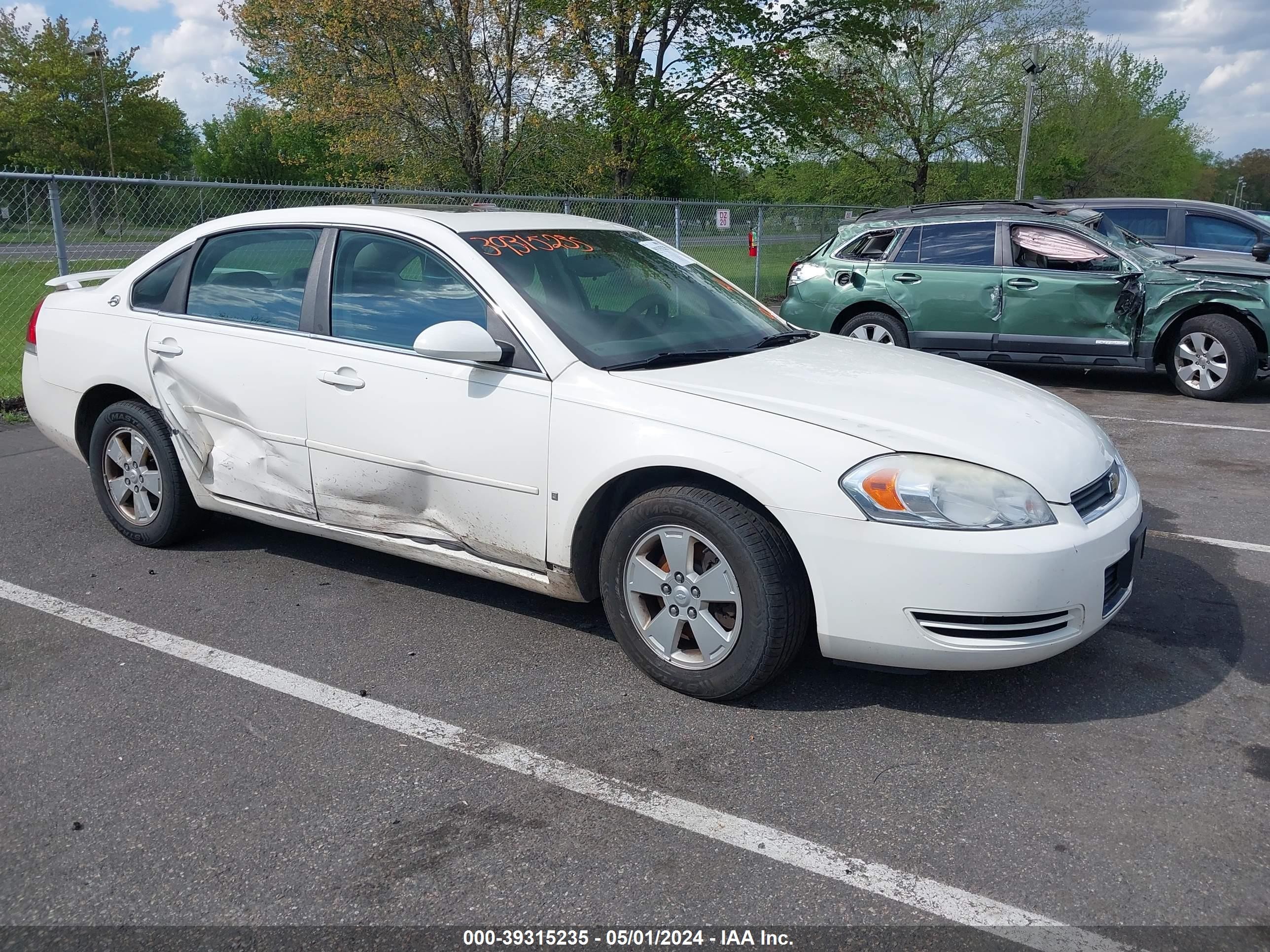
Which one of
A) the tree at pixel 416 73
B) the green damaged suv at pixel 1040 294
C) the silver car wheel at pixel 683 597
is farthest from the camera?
the tree at pixel 416 73

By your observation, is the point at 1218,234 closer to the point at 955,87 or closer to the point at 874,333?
the point at 874,333

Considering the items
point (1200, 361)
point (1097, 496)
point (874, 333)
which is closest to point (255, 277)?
point (1097, 496)

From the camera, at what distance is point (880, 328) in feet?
33.9

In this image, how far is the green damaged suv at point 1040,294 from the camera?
9148 mm

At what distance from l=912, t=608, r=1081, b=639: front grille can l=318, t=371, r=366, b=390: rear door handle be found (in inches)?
89.2

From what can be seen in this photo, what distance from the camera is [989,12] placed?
35.0 metres

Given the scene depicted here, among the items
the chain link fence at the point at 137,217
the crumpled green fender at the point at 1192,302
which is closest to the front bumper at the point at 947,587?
the chain link fence at the point at 137,217

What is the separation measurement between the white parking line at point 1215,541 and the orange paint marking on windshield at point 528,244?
3.12m

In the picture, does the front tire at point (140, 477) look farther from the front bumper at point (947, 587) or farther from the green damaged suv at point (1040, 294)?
the green damaged suv at point (1040, 294)

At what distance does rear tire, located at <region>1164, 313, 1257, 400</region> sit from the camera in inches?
358

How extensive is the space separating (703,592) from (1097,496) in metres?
1.36

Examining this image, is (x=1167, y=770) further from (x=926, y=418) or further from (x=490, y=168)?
(x=490, y=168)

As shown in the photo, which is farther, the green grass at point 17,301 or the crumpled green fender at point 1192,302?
the green grass at point 17,301

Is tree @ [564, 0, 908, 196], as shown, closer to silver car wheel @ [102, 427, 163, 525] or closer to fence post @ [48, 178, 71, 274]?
fence post @ [48, 178, 71, 274]
